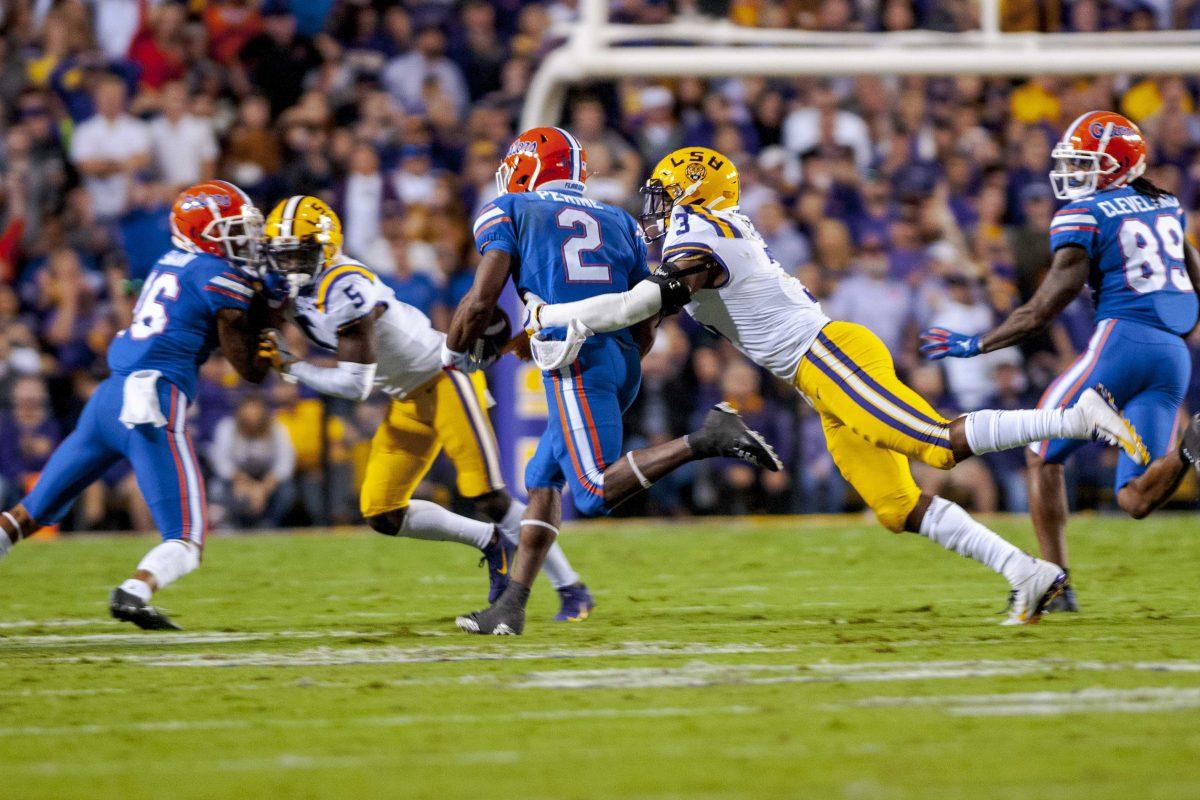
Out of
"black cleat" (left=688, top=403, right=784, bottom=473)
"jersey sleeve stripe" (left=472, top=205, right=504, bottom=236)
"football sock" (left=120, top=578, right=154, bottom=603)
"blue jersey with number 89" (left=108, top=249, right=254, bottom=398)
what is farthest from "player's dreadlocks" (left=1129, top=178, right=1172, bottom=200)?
"football sock" (left=120, top=578, right=154, bottom=603)

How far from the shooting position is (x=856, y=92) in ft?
44.9

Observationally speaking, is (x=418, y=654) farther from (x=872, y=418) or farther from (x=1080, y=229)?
(x=1080, y=229)

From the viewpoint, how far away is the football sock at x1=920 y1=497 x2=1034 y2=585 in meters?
6.22

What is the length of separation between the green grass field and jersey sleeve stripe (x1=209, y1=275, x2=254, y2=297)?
1.29 meters

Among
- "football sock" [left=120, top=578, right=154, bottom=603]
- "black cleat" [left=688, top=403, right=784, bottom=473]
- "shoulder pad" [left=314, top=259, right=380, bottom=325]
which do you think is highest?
"shoulder pad" [left=314, top=259, right=380, bottom=325]

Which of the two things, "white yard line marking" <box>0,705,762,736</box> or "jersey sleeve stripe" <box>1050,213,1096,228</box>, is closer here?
"white yard line marking" <box>0,705,762,736</box>

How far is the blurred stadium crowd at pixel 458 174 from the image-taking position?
11719 mm

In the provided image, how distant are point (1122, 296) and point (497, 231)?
2429mm

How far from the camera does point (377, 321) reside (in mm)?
6961

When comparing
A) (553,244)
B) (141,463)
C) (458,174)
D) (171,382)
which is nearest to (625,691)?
(553,244)

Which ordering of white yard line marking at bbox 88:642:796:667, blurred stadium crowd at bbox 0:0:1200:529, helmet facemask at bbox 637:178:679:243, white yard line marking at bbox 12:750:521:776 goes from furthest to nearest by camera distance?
blurred stadium crowd at bbox 0:0:1200:529
helmet facemask at bbox 637:178:679:243
white yard line marking at bbox 88:642:796:667
white yard line marking at bbox 12:750:521:776

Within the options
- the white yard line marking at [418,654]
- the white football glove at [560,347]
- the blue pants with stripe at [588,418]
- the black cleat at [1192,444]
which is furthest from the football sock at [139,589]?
the black cleat at [1192,444]

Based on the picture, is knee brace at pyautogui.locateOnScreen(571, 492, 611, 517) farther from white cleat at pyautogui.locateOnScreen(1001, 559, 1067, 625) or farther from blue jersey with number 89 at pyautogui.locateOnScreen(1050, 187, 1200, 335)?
blue jersey with number 89 at pyautogui.locateOnScreen(1050, 187, 1200, 335)

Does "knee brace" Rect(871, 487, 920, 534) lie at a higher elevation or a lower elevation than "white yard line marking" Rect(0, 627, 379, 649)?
higher
